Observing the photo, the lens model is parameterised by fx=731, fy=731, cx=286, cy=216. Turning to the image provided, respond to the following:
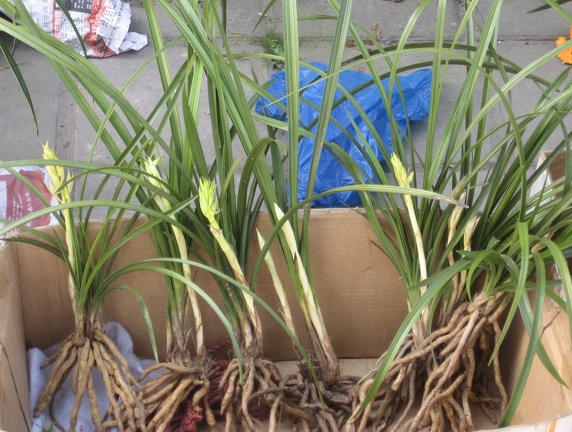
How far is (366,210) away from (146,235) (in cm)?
36

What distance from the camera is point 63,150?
1921 mm

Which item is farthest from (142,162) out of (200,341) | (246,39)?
(246,39)

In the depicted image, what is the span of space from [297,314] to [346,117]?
69 cm

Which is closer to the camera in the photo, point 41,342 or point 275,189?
point 275,189

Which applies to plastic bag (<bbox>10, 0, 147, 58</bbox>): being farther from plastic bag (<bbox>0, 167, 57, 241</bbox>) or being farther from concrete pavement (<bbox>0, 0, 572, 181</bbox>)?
plastic bag (<bbox>0, 167, 57, 241</bbox>)

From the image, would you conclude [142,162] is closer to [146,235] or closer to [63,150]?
[146,235]

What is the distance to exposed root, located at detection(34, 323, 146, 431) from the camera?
3.61ft

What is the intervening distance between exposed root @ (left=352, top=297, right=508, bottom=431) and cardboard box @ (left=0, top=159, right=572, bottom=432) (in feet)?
0.22

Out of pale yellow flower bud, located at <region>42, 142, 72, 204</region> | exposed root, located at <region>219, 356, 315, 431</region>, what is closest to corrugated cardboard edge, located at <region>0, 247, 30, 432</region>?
pale yellow flower bud, located at <region>42, 142, 72, 204</region>

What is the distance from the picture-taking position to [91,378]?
3.70 feet

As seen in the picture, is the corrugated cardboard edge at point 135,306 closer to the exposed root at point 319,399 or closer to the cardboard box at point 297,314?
the cardboard box at point 297,314

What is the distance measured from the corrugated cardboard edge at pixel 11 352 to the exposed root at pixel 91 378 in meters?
0.05

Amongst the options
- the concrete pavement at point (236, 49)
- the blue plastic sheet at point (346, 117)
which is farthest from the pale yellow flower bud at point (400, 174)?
the concrete pavement at point (236, 49)

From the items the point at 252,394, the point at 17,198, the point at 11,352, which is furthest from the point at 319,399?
the point at 17,198
